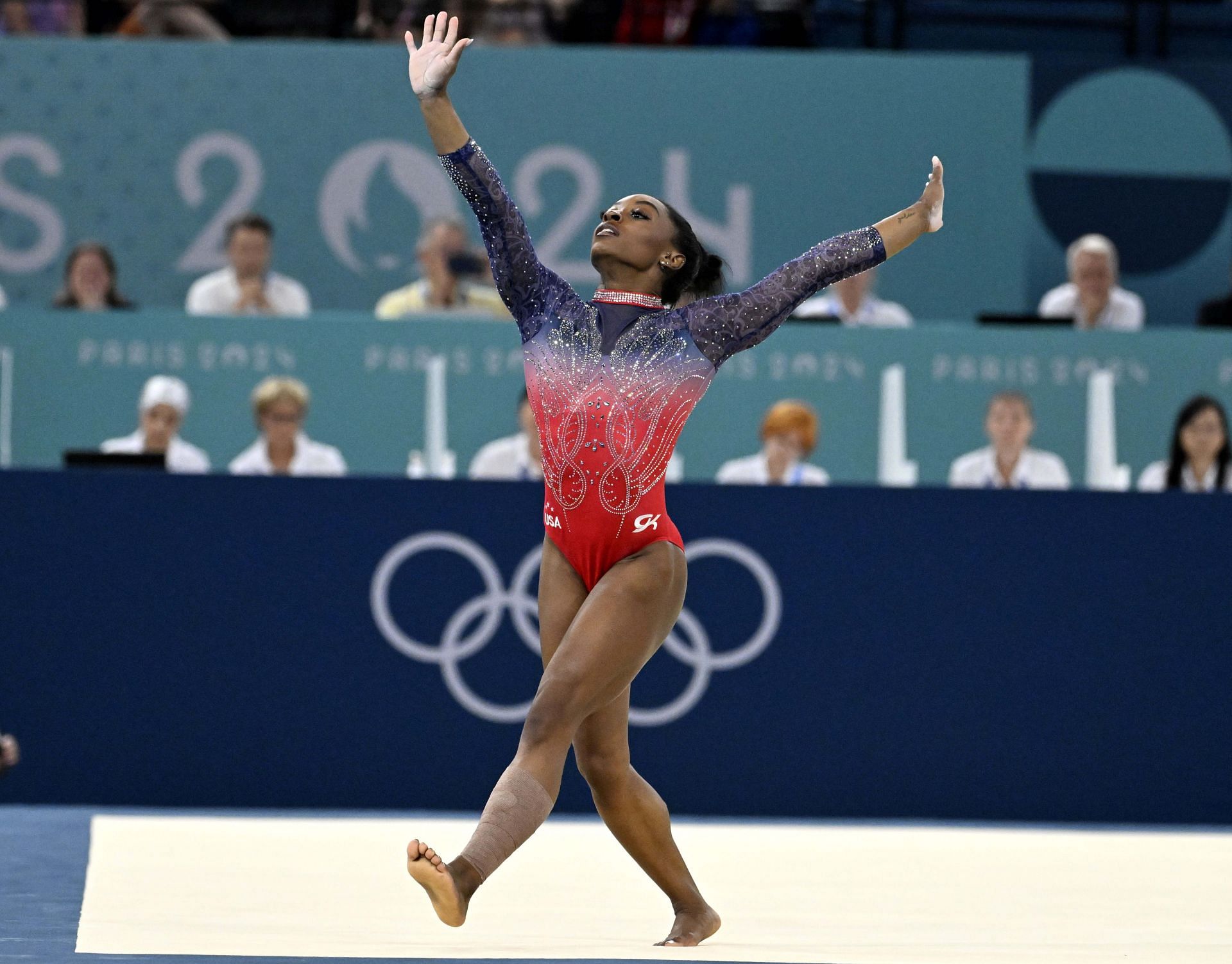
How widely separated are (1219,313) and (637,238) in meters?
6.41

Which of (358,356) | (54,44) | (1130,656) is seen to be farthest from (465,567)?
(54,44)

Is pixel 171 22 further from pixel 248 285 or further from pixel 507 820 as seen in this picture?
pixel 507 820

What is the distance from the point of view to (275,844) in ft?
21.3

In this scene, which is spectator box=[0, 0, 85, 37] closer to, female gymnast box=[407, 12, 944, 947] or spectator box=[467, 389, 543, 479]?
spectator box=[467, 389, 543, 479]

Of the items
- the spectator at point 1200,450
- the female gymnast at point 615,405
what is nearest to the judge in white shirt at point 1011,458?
the spectator at point 1200,450

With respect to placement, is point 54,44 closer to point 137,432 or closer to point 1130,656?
point 137,432

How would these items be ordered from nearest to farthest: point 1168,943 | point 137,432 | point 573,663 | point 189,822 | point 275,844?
point 573,663
point 1168,943
point 275,844
point 189,822
point 137,432

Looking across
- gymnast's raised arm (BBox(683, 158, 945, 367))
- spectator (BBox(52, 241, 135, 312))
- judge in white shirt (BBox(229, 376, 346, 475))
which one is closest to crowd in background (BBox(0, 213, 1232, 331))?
spectator (BBox(52, 241, 135, 312))

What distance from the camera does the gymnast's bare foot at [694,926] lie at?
4480mm

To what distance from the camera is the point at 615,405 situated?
437cm

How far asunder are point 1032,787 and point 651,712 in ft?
5.05

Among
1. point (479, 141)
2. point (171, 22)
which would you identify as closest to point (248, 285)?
point (479, 141)

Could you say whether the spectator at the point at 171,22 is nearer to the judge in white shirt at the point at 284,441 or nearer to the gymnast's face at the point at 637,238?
the judge in white shirt at the point at 284,441

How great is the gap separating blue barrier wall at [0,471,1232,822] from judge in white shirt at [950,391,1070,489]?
1132 mm
